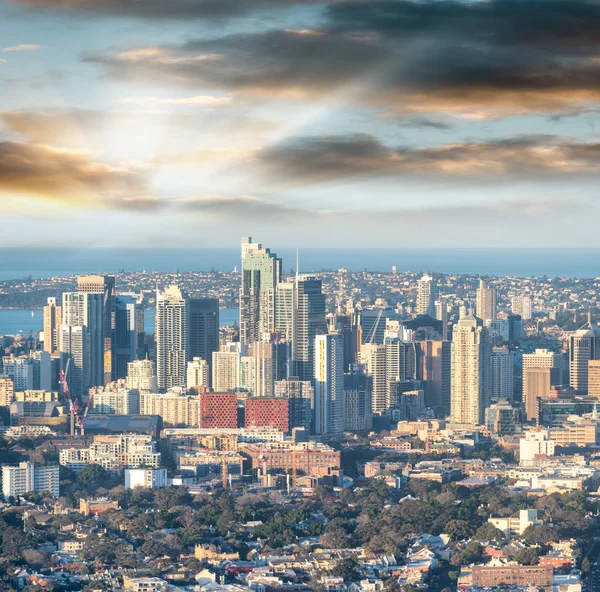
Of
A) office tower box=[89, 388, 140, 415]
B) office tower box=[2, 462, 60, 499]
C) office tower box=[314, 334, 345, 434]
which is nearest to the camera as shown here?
office tower box=[2, 462, 60, 499]

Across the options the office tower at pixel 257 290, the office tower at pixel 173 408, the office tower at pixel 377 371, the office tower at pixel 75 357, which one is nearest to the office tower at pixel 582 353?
the office tower at pixel 377 371

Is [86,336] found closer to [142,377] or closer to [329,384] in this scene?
Result: [142,377]

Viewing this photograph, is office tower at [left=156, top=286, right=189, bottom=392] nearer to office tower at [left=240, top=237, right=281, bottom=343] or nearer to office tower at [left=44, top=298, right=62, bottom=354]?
office tower at [left=240, top=237, right=281, bottom=343]

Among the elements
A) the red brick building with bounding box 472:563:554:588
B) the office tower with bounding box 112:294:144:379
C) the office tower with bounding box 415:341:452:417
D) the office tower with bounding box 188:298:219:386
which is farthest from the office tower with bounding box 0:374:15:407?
the red brick building with bounding box 472:563:554:588

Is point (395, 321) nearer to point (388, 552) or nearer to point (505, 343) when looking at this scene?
point (505, 343)

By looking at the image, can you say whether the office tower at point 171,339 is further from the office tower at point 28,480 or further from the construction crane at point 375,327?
the office tower at point 28,480

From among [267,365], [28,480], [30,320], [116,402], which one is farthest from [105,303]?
[28,480]
